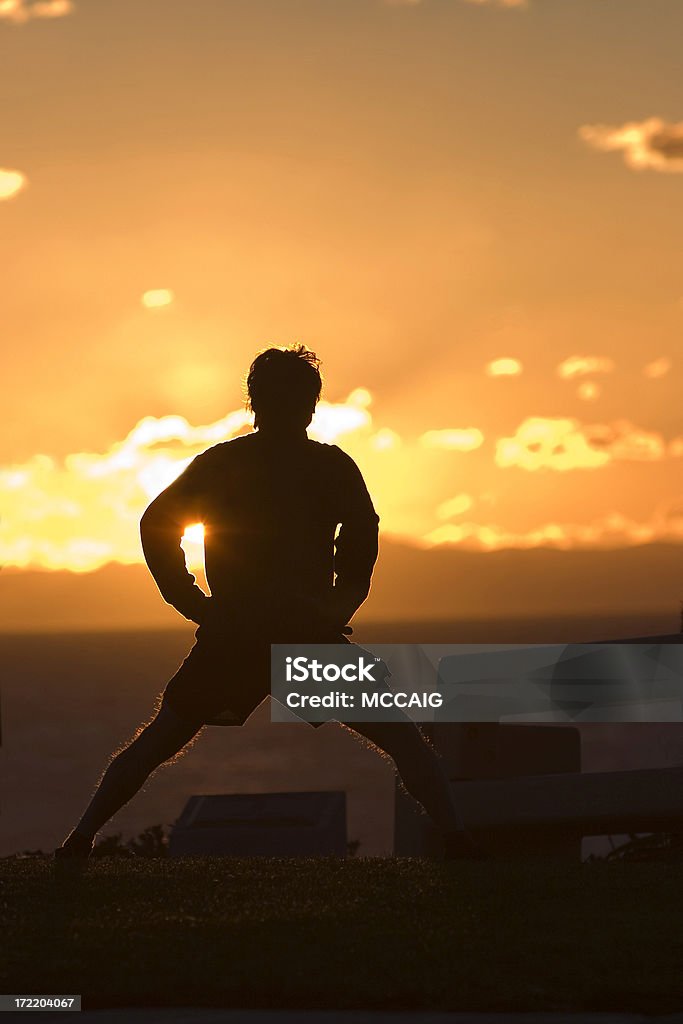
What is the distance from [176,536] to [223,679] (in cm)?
70

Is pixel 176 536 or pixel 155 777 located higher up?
pixel 155 777

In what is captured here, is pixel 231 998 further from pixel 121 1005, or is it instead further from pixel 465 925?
pixel 465 925

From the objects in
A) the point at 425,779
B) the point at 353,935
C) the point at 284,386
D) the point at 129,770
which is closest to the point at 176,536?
the point at 284,386

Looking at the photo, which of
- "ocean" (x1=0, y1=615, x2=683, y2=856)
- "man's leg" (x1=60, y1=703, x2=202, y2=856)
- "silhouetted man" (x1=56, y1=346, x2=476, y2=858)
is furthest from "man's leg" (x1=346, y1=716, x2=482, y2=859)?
"ocean" (x1=0, y1=615, x2=683, y2=856)

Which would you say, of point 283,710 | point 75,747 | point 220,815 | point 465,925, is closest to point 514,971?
point 465,925

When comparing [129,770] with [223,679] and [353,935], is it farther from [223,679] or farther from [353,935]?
[353,935]

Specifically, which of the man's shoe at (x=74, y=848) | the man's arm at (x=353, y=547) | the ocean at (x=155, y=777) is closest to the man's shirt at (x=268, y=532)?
the man's arm at (x=353, y=547)

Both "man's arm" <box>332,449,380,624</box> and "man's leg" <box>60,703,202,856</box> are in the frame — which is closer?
"man's leg" <box>60,703,202,856</box>

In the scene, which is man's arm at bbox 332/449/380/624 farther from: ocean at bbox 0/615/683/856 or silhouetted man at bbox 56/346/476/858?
ocean at bbox 0/615/683/856

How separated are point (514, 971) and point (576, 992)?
0.24 meters

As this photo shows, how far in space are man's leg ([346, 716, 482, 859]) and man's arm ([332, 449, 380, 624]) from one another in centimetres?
53

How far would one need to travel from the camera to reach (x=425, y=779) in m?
6.21

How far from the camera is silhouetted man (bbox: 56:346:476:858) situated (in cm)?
623

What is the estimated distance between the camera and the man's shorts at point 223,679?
6227mm
